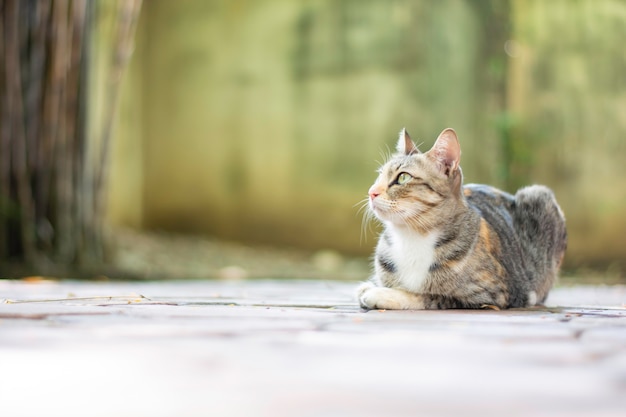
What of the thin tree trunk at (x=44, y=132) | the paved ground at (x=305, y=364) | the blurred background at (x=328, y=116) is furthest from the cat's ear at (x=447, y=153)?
the blurred background at (x=328, y=116)

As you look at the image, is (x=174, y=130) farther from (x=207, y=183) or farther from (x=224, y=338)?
(x=224, y=338)

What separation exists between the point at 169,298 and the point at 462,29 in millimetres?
4509

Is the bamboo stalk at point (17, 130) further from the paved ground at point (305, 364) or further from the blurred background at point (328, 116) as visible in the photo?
the paved ground at point (305, 364)

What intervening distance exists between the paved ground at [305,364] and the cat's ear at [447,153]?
50 centimetres

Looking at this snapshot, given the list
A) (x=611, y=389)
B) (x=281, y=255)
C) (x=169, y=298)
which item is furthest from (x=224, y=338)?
(x=281, y=255)

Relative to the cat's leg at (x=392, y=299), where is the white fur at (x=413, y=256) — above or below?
above

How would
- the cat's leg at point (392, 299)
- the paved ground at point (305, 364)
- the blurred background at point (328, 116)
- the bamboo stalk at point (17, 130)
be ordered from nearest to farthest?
the paved ground at point (305, 364) → the cat's leg at point (392, 299) → the bamboo stalk at point (17, 130) → the blurred background at point (328, 116)

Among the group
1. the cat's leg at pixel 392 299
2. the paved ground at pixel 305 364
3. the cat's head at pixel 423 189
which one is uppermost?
the cat's head at pixel 423 189

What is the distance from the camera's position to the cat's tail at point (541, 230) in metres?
2.66

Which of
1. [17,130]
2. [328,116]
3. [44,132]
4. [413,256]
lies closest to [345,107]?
[328,116]

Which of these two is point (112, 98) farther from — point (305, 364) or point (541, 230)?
point (305, 364)

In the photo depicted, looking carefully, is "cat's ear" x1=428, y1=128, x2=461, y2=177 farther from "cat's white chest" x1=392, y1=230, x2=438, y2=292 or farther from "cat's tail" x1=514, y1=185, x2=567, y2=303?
"cat's tail" x1=514, y1=185, x2=567, y2=303

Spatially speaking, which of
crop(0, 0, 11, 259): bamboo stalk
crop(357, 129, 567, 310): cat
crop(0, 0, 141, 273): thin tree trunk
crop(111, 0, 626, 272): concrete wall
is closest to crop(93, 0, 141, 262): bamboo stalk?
crop(0, 0, 141, 273): thin tree trunk

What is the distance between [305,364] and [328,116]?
543 cm
